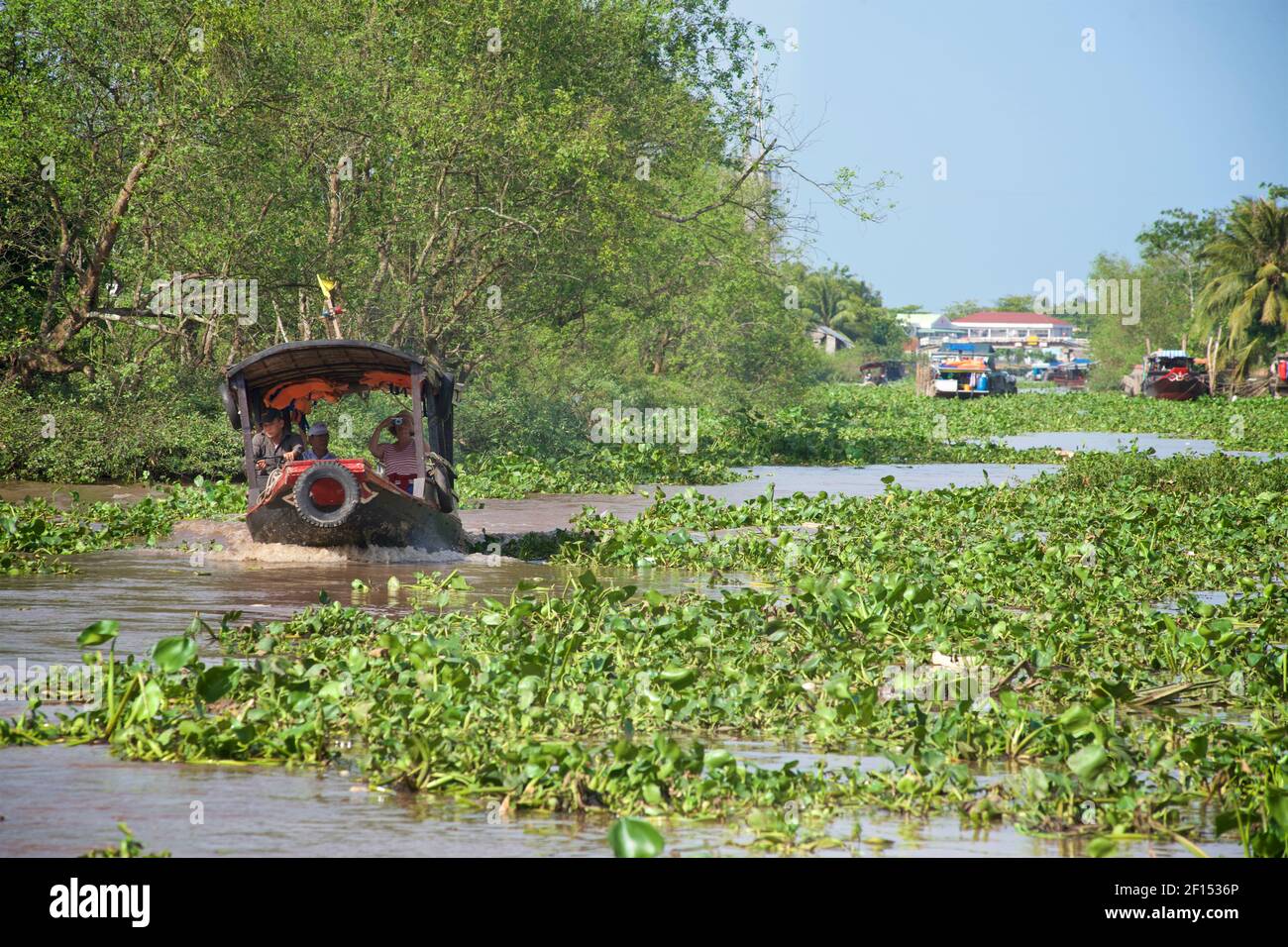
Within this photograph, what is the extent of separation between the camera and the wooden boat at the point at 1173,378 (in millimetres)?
52250

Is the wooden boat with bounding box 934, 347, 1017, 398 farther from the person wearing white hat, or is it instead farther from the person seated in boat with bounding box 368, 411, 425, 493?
the person wearing white hat

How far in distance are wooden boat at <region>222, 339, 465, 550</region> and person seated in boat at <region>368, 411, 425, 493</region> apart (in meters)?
0.09

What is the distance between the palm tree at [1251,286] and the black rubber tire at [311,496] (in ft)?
160

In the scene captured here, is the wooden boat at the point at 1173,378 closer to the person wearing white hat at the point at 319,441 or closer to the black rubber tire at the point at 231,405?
the person wearing white hat at the point at 319,441

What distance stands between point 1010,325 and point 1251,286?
11504cm

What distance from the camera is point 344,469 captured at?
42.8ft

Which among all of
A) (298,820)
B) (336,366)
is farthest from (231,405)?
(298,820)

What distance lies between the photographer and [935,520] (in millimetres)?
16344

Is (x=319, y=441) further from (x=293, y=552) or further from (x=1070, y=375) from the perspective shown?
(x=1070, y=375)

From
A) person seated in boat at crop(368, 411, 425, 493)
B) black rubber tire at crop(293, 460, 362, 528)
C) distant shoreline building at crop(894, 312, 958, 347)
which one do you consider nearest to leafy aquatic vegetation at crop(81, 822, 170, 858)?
black rubber tire at crop(293, 460, 362, 528)

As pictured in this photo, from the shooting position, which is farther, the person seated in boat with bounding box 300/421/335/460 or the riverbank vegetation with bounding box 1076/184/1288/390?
the riverbank vegetation with bounding box 1076/184/1288/390

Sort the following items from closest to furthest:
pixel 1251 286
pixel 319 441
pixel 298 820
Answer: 1. pixel 298 820
2. pixel 319 441
3. pixel 1251 286

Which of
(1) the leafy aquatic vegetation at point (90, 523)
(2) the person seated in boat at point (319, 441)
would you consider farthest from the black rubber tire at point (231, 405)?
(1) the leafy aquatic vegetation at point (90, 523)

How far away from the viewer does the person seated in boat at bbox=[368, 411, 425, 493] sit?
14.9m
